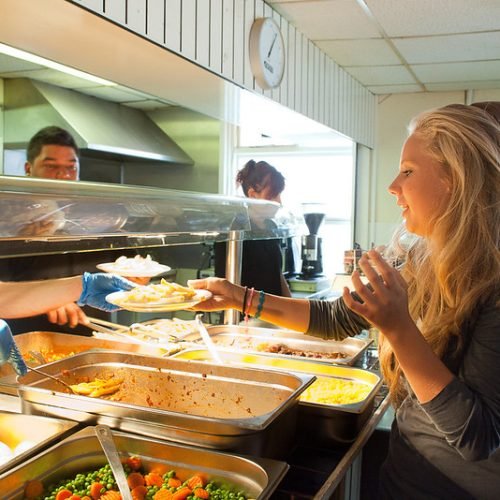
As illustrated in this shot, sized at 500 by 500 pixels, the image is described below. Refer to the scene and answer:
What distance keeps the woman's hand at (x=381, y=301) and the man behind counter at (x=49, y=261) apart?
1358mm

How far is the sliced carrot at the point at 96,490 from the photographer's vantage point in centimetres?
135

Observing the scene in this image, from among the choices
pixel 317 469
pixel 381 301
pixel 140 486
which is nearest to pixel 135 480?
pixel 140 486

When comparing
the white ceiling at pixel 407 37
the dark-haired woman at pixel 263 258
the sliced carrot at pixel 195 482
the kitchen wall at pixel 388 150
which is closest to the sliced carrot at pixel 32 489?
the sliced carrot at pixel 195 482

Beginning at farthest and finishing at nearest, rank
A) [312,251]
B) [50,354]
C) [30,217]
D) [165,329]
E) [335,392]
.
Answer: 1. [312,251]
2. [165,329]
3. [50,354]
4. [335,392]
5. [30,217]

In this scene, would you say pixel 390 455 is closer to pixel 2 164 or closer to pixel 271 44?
pixel 2 164

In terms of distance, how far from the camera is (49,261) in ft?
10.2

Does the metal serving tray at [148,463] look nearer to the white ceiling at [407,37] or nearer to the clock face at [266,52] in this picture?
the clock face at [266,52]

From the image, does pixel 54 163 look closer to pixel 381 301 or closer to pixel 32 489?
pixel 32 489

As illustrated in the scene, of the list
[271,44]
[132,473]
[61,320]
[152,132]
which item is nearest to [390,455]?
[132,473]

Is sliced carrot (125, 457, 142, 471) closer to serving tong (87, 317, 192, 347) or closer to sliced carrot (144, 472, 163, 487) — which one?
sliced carrot (144, 472, 163, 487)

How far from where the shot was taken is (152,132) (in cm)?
412

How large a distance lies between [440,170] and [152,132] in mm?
2971

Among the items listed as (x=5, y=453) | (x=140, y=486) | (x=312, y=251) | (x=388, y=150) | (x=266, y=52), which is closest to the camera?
(x=140, y=486)

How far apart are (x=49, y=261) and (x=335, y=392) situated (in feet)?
5.84
